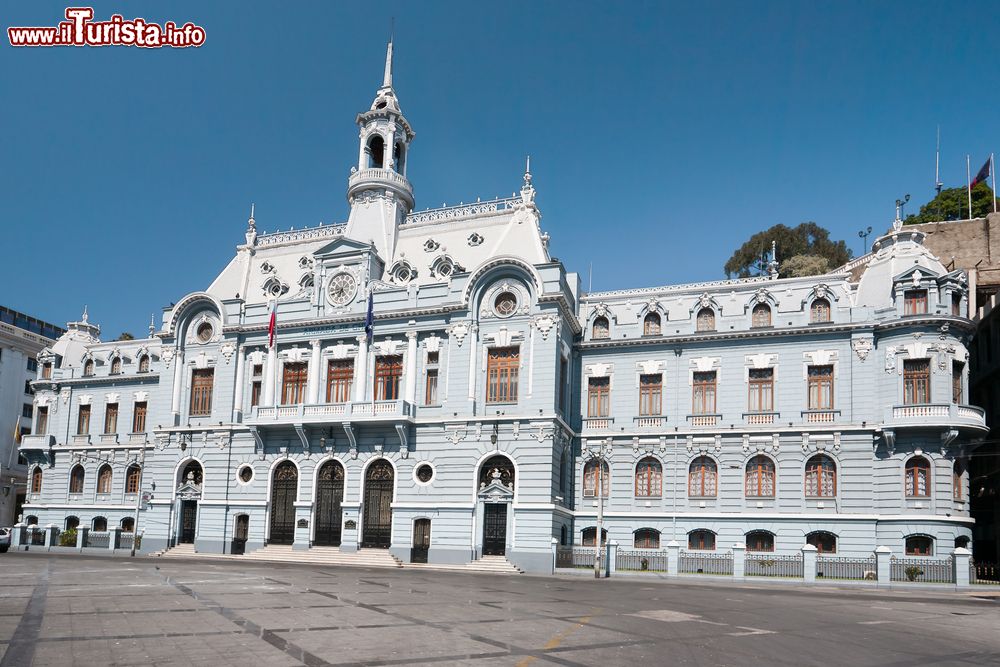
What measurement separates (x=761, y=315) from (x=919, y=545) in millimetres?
14177

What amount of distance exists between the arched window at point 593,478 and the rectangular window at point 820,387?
11.6m

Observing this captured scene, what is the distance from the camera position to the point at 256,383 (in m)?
54.5

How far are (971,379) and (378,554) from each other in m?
37.6

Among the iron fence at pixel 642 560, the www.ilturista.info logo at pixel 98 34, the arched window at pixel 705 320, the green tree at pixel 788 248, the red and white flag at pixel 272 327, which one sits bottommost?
the iron fence at pixel 642 560

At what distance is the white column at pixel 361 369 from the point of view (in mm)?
50875

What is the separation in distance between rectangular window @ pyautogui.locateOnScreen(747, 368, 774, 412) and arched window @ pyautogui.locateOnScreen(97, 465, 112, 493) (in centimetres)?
4467

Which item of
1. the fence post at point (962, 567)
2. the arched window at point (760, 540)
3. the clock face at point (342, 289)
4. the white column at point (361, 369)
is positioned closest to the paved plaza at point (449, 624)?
the fence post at point (962, 567)

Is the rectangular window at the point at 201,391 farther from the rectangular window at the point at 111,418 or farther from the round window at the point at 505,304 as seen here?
the round window at the point at 505,304

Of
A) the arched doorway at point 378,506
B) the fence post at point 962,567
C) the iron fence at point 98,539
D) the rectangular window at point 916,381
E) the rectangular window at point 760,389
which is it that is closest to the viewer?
the fence post at point 962,567

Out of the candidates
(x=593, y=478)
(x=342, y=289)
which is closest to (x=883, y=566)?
(x=593, y=478)

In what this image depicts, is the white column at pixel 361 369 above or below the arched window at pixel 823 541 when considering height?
above

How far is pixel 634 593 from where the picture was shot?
104 feet

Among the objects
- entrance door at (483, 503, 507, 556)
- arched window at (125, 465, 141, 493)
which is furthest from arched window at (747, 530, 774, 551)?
arched window at (125, 465, 141, 493)

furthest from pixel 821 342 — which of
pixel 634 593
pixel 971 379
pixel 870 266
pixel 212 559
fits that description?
pixel 212 559
